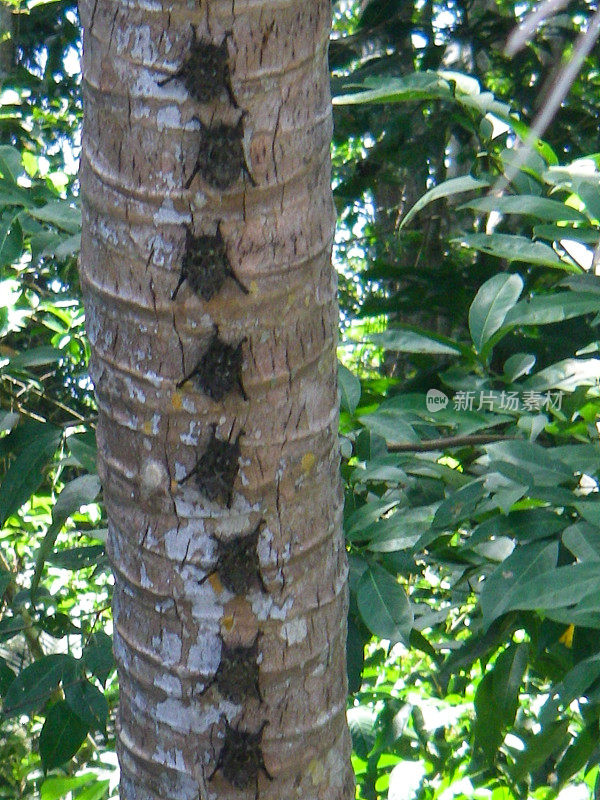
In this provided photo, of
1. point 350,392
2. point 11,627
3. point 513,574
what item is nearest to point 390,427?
point 350,392

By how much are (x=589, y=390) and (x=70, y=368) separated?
5.60ft

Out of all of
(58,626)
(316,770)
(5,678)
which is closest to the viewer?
(316,770)

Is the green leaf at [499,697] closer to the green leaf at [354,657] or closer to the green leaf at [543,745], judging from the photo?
the green leaf at [543,745]

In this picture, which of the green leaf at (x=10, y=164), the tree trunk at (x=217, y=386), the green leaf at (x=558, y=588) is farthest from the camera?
the green leaf at (x=10, y=164)

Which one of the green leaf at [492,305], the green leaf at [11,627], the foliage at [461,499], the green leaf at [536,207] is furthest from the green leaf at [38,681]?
the green leaf at [536,207]

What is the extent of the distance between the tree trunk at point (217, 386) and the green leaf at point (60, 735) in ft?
1.28

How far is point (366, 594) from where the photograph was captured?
3.47 ft

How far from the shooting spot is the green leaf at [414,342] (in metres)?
1.25

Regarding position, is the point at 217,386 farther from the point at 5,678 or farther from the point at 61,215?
the point at 5,678

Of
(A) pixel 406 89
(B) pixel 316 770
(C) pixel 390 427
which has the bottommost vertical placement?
(B) pixel 316 770

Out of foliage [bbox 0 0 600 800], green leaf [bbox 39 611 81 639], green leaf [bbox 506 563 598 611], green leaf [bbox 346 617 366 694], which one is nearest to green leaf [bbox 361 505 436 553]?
foliage [bbox 0 0 600 800]

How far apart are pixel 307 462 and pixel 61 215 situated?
62cm

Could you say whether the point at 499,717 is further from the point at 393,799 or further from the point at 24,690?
the point at 24,690

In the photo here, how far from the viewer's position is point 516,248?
1136 millimetres
